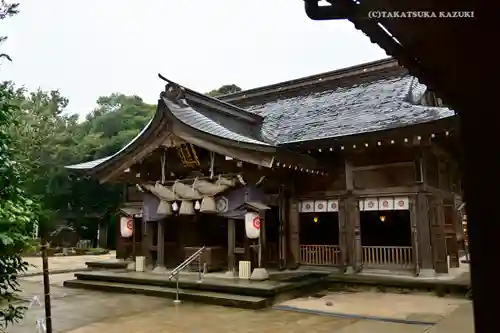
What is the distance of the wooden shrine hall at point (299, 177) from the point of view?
1059 cm

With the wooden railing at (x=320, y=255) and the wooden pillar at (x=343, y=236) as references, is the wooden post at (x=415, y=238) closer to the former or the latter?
the wooden pillar at (x=343, y=236)

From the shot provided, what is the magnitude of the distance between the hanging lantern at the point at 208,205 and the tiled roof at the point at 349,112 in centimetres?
304

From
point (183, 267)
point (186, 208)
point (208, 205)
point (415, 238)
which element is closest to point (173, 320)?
point (183, 267)

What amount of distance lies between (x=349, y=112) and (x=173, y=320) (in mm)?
8689

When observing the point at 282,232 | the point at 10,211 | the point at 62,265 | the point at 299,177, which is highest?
the point at 299,177

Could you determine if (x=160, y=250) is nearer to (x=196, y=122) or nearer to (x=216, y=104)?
(x=196, y=122)

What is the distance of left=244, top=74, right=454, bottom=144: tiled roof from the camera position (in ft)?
37.7

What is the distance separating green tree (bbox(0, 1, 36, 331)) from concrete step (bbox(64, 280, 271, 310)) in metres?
4.96

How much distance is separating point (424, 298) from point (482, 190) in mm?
7951

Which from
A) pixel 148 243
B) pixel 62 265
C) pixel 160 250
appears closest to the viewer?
pixel 160 250

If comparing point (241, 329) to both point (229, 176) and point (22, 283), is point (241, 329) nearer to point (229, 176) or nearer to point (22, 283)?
point (229, 176)

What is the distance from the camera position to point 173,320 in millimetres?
7672

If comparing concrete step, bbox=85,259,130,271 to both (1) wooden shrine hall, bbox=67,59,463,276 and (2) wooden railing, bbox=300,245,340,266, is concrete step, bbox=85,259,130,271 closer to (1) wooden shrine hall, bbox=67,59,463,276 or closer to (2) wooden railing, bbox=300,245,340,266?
(1) wooden shrine hall, bbox=67,59,463,276

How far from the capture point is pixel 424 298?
9.12 meters
